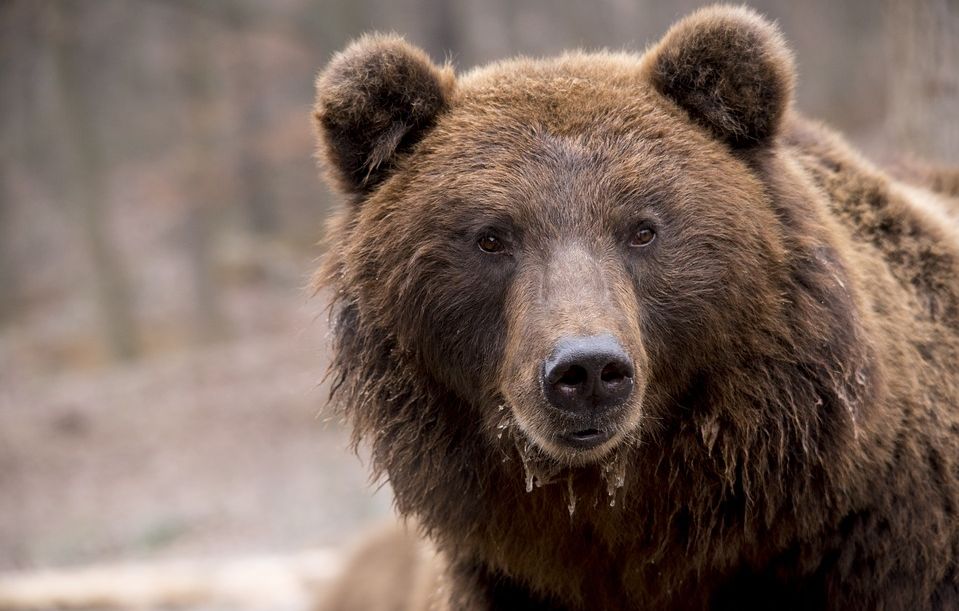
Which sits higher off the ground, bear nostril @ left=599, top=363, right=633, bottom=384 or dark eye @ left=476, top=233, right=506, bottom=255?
dark eye @ left=476, top=233, right=506, bottom=255

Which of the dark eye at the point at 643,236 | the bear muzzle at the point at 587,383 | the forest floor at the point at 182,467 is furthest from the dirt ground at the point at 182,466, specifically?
the bear muzzle at the point at 587,383

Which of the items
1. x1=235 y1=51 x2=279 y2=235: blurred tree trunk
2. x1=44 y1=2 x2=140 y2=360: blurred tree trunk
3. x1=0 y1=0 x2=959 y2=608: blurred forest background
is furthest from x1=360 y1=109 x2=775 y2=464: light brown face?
x1=235 y1=51 x2=279 y2=235: blurred tree trunk

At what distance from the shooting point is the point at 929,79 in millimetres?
7211

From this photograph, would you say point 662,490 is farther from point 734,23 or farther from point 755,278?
point 734,23

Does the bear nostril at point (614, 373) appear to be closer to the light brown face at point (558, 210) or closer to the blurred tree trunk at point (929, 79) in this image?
the light brown face at point (558, 210)

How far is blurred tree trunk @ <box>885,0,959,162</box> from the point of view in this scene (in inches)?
280

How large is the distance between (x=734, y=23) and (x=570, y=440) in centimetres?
158

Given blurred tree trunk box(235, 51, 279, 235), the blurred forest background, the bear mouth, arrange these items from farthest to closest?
blurred tree trunk box(235, 51, 279, 235), the blurred forest background, the bear mouth

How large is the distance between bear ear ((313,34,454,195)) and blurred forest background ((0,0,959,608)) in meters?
2.39

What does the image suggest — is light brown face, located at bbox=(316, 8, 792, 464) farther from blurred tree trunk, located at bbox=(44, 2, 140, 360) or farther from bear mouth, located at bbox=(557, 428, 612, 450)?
blurred tree trunk, located at bbox=(44, 2, 140, 360)

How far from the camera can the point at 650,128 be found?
388 cm

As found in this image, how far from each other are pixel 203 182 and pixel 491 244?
71.4 feet

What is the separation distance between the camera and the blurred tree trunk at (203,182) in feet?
71.6

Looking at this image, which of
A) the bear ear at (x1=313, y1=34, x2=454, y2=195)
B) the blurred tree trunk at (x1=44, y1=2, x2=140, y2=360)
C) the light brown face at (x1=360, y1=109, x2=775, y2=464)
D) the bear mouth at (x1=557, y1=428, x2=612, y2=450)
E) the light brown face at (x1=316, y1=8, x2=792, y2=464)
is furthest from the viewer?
the blurred tree trunk at (x1=44, y1=2, x2=140, y2=360)
